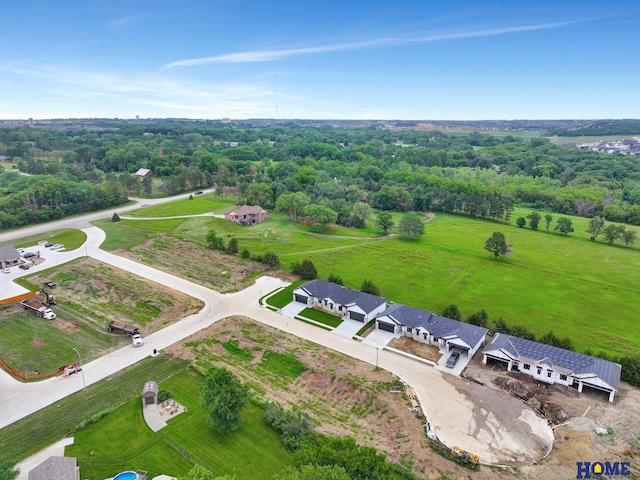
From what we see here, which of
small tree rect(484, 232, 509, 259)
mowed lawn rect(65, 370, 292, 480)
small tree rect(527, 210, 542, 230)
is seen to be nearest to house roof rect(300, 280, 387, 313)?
mowed lawn rect(65, 370, 292, 480)

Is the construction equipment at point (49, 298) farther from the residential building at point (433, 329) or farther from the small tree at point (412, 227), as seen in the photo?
the small tree at point (412, 227)

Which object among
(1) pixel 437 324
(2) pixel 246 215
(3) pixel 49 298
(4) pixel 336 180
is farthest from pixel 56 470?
(4) pixel 336 180

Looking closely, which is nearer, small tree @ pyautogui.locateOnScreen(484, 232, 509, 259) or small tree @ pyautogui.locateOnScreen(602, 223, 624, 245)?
small tree @ pyautogui.locateOnScreen(484, 232, 509, 259)

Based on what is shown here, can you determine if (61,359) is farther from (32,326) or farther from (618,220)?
(618,220)

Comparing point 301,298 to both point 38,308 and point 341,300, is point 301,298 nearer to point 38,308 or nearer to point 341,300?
point 341,300

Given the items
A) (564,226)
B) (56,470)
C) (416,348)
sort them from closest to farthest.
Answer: (56,470) → (416,348) → (564,226)

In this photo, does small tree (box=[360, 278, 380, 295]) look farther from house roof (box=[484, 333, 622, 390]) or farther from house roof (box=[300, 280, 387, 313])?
house roof (box=[484, 333, 622, 390])
